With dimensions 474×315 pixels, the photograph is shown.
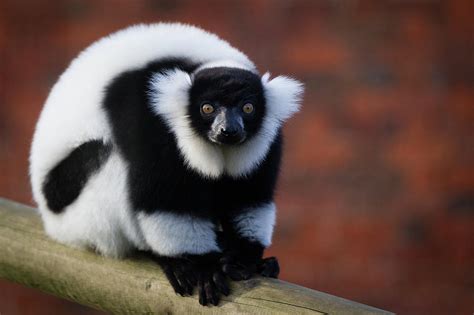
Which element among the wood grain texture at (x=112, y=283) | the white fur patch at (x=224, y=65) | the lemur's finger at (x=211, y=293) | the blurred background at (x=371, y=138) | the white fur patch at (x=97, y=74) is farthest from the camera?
the blurred background at (x=371, y=138)

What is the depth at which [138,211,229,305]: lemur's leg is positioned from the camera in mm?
3064

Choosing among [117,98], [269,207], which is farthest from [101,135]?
[269,207]

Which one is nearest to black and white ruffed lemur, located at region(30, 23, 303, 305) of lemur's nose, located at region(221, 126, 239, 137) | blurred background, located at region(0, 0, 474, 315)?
lemur's nose, located at region(221, 126, 239, 137)

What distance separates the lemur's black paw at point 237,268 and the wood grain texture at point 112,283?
4 cm

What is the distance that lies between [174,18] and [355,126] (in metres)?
1.41

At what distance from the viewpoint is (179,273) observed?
2992mm

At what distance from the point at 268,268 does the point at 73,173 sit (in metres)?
0.84

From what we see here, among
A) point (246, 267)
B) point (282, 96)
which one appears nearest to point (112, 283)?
point (246, 267)

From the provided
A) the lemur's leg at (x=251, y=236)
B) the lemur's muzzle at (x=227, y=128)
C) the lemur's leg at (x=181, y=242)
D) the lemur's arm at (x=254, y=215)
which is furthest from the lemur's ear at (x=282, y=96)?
the lemur's leg at (x=181, y=242)

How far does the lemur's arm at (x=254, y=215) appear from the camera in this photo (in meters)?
3.24

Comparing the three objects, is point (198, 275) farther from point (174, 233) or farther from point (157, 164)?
point (157, 164)

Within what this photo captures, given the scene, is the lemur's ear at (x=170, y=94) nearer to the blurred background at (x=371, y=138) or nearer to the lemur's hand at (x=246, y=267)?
the lemur's hand at (x=246, y=267)

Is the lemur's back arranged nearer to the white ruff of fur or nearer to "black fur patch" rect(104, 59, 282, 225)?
"black fur patch" rect(104, 59, 282, 225)

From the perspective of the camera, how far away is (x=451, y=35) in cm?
557
